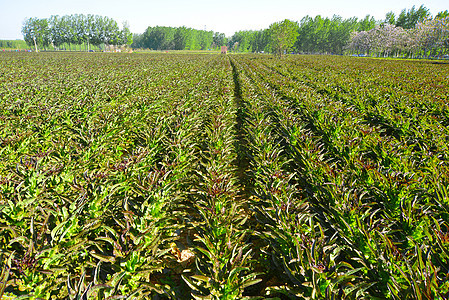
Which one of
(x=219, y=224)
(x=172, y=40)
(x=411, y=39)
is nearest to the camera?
(x=219, y=224)

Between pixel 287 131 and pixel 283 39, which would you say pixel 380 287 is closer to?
pixel 287 131

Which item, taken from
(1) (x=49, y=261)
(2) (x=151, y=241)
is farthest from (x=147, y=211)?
(1) (x=49, y=261)

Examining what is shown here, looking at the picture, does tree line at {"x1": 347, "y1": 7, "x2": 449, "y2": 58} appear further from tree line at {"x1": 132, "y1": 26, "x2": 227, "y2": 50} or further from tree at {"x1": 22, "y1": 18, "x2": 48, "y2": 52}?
A: tree at {"x1": 22, "y1": 18, "x2": 48, "y2": 52}

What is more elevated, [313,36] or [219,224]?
[313,36]

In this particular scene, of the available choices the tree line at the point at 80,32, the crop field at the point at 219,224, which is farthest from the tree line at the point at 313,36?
the crop field at the point at 219,224

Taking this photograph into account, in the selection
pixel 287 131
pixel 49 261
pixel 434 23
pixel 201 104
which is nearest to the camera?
pixel 49 261

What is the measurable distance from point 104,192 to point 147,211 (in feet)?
2.32

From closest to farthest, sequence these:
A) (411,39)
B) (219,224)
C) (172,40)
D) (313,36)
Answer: (219,224) → (411,39) → (313,36) → (172,40)

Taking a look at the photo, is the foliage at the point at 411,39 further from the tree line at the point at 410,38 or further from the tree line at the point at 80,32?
the tree line at the point at 80,32

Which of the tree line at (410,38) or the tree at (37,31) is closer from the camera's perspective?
the tree line at (410,38)

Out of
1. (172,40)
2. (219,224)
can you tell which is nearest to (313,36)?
(172,40)

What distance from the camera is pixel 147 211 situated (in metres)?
2.69

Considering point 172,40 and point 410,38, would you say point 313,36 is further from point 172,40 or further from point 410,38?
point 172,40

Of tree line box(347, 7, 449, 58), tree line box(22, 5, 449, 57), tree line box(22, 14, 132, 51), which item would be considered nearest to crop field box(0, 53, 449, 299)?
tree line box(22, 5, 449, 57)
